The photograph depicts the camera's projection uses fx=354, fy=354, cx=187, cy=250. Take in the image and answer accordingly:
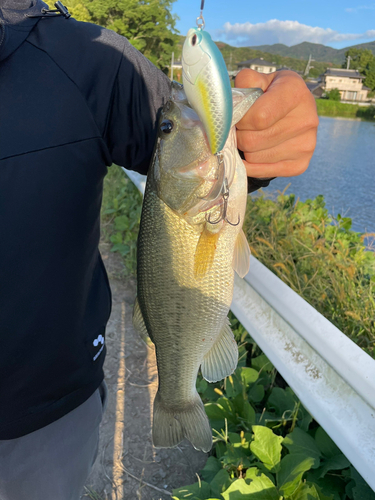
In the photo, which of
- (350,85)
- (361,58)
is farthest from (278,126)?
(350,85)

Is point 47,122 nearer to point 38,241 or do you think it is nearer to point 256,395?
point 38,241

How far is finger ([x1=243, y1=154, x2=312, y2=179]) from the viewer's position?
1.21 m

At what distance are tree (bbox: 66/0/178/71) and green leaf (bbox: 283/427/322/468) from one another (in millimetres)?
27211

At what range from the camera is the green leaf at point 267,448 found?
187 cm

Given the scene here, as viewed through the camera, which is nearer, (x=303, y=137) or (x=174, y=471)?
(x=303, y=137)

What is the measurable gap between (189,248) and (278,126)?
52 cm

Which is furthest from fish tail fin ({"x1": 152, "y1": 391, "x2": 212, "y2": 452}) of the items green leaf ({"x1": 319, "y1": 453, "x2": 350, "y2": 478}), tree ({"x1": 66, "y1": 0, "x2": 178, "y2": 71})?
tree ({"x1": 66, "y1": 0, "x2": 178, "y2": 71})

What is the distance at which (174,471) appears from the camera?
238cm

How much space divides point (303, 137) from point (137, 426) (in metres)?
2.45

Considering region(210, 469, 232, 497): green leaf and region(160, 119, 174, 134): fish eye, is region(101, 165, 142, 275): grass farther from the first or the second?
region(160, 119, 174, 134): fish eye

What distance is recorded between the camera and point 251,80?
1.19m

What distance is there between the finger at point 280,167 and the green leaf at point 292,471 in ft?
4.54

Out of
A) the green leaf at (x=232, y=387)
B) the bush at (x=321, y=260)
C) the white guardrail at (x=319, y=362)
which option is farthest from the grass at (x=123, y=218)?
the white guardrail at (x=319, y=362)

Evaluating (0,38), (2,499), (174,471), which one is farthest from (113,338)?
(0,38)
